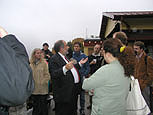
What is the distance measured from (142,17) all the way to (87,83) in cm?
542

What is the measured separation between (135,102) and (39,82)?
2446mm

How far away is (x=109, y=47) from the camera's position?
1.71m

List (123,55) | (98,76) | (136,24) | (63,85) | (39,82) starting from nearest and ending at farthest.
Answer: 1. (98,76)
2. (123,55)
3. (63,85)
4. (39,82)
5. (136,24)

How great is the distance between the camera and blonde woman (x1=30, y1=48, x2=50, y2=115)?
349 centimetres

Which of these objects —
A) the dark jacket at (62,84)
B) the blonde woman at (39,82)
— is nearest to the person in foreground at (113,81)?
the dark jacket at (62,84)

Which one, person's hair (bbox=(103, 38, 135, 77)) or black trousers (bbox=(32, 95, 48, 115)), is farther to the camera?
black trousers (bbox=(32, 95, 48, 115))

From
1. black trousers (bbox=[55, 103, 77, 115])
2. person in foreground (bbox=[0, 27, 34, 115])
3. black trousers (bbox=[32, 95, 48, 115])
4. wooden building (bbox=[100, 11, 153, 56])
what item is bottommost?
black trousers (bbox=[32, 95, 48, 115])

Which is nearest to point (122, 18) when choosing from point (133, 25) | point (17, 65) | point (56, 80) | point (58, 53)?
point (133, 25)

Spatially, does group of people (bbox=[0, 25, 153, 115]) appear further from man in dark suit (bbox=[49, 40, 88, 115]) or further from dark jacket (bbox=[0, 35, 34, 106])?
dark jacket (bbox=[0, 35, 34, 106])

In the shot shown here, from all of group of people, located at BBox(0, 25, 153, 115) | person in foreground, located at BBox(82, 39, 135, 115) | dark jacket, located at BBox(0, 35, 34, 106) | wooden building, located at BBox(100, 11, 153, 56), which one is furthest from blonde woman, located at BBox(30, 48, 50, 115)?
wooden building, located at BBox(100, 11, 153, 56)

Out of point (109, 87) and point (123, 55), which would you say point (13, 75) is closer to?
point (109, 87)

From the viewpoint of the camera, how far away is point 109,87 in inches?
64.2

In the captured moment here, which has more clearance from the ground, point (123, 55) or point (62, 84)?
point (123, 55)

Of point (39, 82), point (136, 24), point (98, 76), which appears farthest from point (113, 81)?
point (136, 24)
